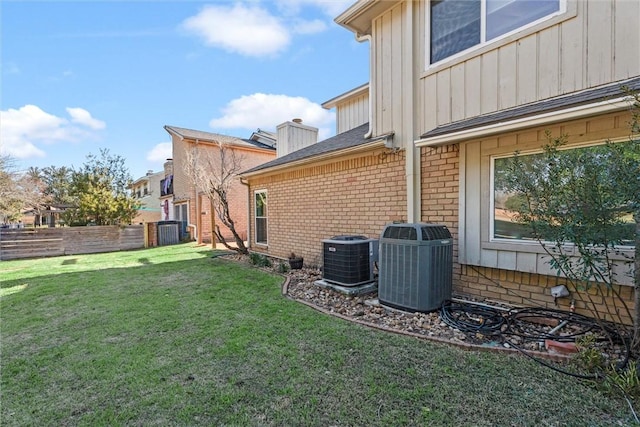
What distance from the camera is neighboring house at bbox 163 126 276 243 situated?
1514cm

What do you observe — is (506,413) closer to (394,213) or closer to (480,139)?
(480,139)

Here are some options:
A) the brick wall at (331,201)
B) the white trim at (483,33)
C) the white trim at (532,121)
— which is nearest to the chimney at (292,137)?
the brick wall at (331,201)

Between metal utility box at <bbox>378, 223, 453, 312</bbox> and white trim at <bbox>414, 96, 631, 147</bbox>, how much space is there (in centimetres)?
131

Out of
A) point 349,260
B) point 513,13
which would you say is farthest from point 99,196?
point 513,13

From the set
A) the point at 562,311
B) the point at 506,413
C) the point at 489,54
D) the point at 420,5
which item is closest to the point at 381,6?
the point at 420,5

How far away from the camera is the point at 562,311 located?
12.3 feet

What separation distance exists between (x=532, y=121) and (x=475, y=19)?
2101mm

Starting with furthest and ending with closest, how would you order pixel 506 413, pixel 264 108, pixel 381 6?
pixel 264 108
pixel 381 6
pixel 506 413

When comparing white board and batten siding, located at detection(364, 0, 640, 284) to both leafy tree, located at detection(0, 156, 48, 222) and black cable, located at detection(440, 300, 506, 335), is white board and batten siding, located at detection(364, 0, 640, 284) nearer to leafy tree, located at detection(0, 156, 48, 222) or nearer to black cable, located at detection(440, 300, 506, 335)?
black cable, located at detection(440, 300, 506, 335)

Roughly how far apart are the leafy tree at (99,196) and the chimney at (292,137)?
25.4 feet

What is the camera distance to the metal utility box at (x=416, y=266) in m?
4.10

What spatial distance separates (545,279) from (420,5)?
4.79 metres

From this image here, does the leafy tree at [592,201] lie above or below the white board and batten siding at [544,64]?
below

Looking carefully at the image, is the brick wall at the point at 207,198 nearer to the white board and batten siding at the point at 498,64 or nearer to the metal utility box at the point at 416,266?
the white board and batten siding at the point at 498,64
